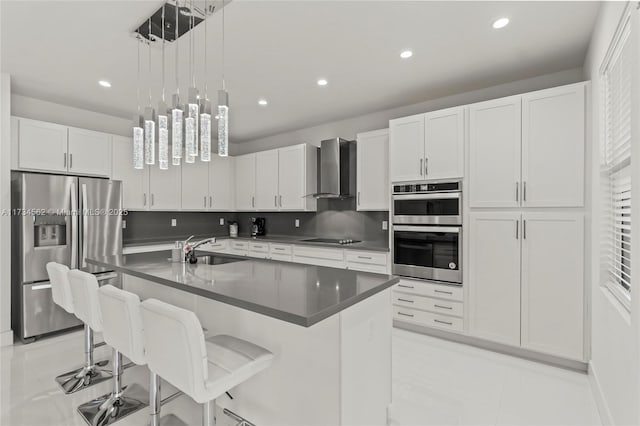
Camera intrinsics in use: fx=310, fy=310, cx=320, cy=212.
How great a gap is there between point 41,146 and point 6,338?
209cm

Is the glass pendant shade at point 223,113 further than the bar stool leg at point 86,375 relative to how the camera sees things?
No

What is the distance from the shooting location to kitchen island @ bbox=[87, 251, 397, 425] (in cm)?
149

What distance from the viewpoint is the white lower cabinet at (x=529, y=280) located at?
8.71 feet

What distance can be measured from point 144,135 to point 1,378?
2354mm

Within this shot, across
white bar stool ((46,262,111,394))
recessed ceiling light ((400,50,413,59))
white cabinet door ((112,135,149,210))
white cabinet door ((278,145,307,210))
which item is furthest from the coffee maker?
recessed ceiling light ((400,50,413,59))

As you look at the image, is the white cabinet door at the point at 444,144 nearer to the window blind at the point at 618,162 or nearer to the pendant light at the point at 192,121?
the window blind at the point at 618,162

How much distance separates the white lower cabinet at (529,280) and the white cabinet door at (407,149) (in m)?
0.81

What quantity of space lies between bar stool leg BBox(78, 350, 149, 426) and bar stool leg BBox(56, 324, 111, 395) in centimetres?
31

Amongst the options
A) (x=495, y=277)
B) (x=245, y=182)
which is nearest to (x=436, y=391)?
(x=495, y=277)

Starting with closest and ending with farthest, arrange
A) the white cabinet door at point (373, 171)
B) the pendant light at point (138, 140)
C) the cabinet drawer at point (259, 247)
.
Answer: the pendant light at point (138, 140) < the white cabinet door at point (373, 171) < the cabinet drawer at point (259, 247)

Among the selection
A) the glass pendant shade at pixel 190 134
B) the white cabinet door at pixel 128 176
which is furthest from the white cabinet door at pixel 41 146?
the glass pendant shade at pixel 190 134

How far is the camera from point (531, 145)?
2830 mm

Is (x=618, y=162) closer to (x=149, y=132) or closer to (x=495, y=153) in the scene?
(x=495, y=153)

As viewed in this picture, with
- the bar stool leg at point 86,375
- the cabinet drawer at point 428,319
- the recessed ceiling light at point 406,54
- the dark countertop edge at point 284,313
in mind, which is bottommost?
the bar stool leg at point 86,375
